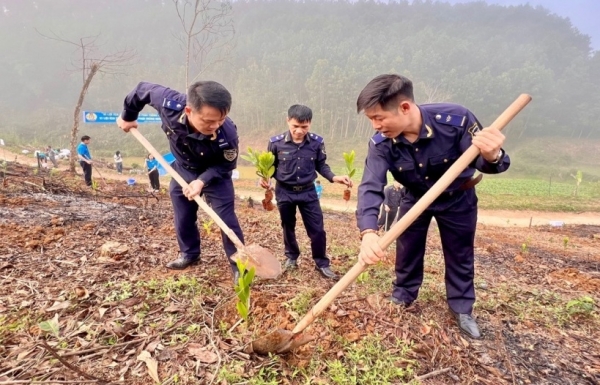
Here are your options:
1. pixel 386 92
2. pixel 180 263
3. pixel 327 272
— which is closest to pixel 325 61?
pixel 327 272

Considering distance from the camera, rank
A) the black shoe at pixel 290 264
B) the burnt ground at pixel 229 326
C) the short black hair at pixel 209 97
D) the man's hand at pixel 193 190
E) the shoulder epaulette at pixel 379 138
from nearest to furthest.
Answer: the burnt ground at pixel 229 326 < the shoulder epaulette at pixel 379 138 < the short black hair at pixel 209 97 < the man's hand at pixel 193 190 < the black shoe at pixel 290 264

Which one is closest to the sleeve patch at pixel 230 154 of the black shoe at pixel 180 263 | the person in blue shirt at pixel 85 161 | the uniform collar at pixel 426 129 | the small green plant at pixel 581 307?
the black shoe at pixel 180 263

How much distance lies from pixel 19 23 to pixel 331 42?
71831mm

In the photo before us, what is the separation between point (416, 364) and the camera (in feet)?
6.66

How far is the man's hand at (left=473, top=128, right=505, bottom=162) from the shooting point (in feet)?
6.24

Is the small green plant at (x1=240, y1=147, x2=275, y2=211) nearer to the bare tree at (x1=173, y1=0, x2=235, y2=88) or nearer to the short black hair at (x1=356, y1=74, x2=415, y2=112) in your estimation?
the short black hair at (x1=356, y1=74, x2=415, y2=112)

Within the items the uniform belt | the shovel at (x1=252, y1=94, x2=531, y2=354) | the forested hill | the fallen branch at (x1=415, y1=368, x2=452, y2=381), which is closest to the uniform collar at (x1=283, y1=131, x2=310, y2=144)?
the uniform belt

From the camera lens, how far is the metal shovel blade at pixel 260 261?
9.02ft

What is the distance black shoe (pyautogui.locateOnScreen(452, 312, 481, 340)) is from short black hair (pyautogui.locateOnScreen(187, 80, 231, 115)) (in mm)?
2252

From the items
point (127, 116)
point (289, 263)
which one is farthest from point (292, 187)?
point (127, 116)

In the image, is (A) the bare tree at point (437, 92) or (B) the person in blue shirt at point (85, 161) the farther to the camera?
(A) the bare tree at point (437, 92)

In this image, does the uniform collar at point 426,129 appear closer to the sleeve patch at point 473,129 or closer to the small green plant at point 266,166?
the sleeve patch at point 473,129

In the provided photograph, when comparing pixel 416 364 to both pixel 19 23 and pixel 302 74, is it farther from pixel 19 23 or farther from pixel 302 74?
pixel 19 23

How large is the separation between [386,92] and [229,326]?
1708 mm
